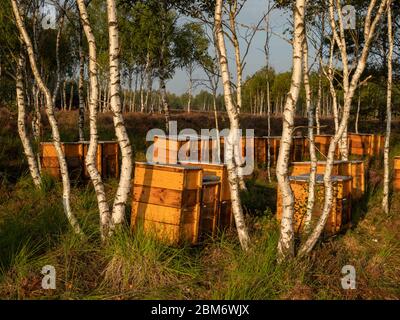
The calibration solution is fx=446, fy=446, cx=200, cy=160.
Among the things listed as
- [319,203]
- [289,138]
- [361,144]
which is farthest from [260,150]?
[289,138]

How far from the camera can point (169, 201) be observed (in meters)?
6.69

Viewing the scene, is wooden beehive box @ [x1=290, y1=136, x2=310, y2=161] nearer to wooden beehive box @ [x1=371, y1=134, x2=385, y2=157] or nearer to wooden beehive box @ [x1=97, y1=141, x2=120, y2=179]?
wooden beehive box @ [x1=371, y1=134, x2=385, y2=157]

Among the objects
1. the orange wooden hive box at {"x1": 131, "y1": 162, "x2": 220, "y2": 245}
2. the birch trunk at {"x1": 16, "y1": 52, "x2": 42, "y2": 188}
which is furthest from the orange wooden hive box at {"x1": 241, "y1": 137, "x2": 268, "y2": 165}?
the orange wooden hive box at {"x1": 131, "y1": 162, "x2": 220, "y2": 245}

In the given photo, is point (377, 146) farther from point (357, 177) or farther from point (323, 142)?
point (357, 177)

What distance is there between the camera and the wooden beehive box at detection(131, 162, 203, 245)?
262 inches

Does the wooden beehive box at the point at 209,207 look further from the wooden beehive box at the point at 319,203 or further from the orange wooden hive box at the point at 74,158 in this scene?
the orange wooden hive box at the point at 74,158

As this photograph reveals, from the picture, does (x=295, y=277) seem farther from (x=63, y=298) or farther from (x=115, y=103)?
(x=115, y=103)

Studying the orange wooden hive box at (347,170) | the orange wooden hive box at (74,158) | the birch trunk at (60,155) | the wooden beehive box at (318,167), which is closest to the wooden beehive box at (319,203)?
the wooden beehive box at (318,167)

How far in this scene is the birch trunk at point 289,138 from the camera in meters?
5.80

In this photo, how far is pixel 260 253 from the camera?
5855 mm

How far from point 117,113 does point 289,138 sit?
2.44 metres

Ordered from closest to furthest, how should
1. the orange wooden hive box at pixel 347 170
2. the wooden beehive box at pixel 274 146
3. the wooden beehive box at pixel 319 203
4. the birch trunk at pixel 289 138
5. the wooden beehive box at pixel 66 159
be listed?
1. the birch trunk at pixel 289 138
2. the wooden beehive box at pixel 319 203
3. the orange wooden hive box at pixel 347 170
4. the wooden beehive box at pixel 66 159
5. the wooden beehive box at pixel 274 146

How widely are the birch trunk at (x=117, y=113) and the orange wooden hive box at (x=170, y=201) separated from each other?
0.38m

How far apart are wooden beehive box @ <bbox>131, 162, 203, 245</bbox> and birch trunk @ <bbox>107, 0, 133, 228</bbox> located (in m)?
0.39
